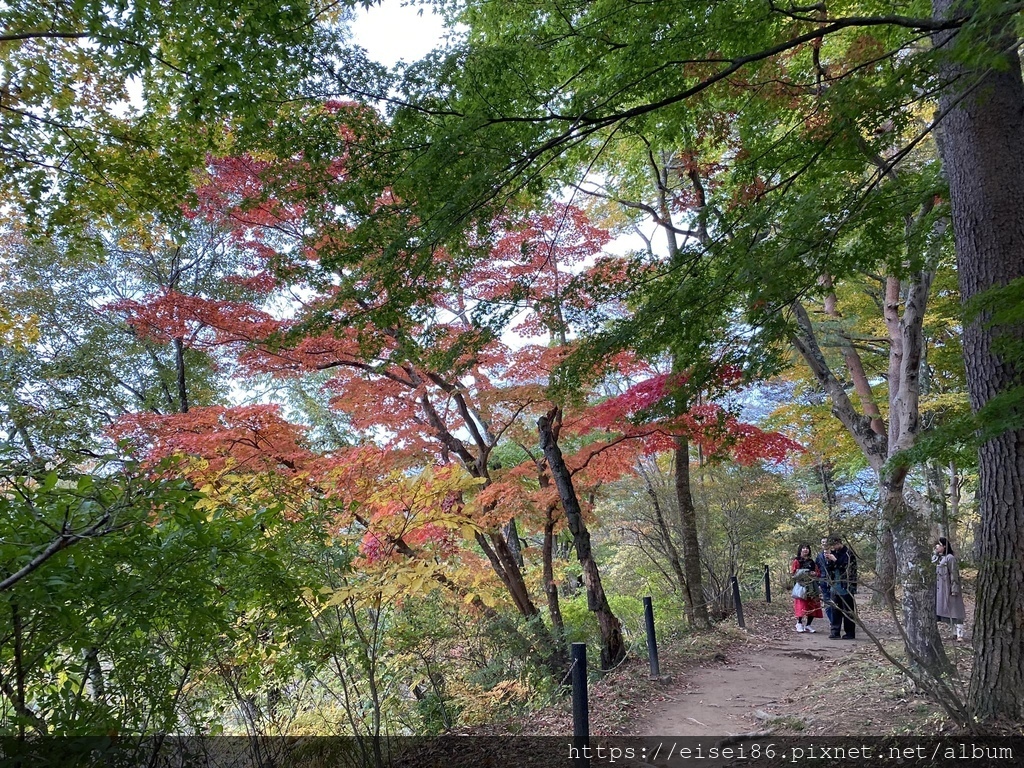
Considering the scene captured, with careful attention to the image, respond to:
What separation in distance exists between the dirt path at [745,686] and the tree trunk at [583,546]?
934mm

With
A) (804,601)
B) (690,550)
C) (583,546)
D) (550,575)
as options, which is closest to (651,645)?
(583,546)

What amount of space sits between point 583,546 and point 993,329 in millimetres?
4820

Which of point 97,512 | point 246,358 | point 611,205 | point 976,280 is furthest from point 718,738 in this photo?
point 611,205

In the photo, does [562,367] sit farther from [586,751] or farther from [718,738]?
[718,738]

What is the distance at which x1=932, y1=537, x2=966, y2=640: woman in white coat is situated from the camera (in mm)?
6520

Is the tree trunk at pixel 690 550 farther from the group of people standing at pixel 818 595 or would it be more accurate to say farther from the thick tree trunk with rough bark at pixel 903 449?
the thick tree trunk with rough bark at pixel 903 449

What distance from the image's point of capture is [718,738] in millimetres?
4418

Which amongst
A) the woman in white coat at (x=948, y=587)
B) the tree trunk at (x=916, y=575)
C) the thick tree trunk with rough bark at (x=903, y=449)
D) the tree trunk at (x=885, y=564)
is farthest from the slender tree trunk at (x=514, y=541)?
the tree trunk at (x=885, y=564)

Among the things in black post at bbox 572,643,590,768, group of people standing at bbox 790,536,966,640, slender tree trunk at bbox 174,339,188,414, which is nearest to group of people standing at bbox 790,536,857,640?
group of people standing at bbox 790,536,966,640

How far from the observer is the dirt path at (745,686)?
4.78 m

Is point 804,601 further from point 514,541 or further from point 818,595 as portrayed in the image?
point 514,541

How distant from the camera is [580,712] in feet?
11.9

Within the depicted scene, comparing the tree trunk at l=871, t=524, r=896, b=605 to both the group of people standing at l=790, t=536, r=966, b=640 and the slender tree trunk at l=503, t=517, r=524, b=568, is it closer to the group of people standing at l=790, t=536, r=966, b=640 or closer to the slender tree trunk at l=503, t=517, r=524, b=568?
the group of people standing at l=790, t=536, r=966, b=640

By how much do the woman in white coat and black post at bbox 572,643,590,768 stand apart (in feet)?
17.4
